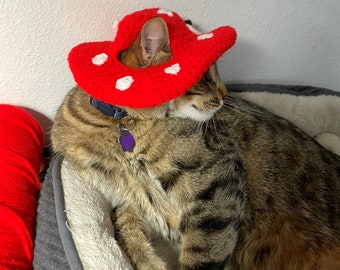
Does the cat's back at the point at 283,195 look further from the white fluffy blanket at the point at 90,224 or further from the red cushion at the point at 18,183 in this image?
the red cushion at the point at 18,183

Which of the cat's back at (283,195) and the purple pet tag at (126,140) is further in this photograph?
the cat's back at (283,195)

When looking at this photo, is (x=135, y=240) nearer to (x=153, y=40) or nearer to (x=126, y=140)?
(x=126, y=140)

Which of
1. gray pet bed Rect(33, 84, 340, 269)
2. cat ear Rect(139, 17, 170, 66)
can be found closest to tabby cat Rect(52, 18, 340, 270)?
cat ear Rect(139, 17, 170, 66)

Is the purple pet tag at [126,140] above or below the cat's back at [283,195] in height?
above

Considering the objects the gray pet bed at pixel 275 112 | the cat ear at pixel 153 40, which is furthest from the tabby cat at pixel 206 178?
the gray pet bed at pixel 275 112

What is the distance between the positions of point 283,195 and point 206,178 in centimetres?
30

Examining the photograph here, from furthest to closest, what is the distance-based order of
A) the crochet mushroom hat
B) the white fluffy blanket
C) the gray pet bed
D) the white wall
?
the white wall → the gray pet bed → the white fluffy blanket → the crochet mushroom hat

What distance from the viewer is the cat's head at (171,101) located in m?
1.10

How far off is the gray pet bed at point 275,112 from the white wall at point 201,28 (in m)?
0.11

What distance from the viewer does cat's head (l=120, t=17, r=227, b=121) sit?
3.62 feet

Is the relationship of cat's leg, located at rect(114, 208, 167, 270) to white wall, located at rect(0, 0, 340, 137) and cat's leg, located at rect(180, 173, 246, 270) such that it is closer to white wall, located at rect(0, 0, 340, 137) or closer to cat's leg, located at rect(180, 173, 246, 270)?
cat's leg, located at rect(180, 173, 246, 270)

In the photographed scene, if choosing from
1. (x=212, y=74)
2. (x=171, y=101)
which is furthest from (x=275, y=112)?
(x=171, y=101)

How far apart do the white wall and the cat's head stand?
38 centimetres

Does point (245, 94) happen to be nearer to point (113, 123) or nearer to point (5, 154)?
point (113, 123)
